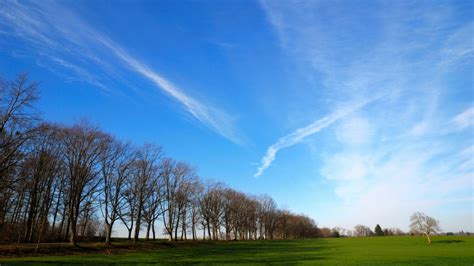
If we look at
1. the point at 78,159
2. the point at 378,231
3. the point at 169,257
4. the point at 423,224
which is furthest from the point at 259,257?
the point at 378,231

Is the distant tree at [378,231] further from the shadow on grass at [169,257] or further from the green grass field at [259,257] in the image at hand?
the shadow on grass at [169,257]

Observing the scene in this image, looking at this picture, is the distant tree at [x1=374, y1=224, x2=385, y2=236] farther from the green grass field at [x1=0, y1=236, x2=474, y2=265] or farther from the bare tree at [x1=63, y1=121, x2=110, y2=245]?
the bare tree at [x1=63, y1=121, x2=110, y2=245]

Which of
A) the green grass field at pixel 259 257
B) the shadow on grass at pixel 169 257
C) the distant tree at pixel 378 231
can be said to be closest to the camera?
the shadow on grass at pixel 169 257

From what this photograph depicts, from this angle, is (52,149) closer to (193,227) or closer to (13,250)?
(13,250)

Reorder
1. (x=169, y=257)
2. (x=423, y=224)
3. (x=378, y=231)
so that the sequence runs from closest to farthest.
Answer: (x=169, y=257) → (x=423, y=224) → (x=378, y=231)

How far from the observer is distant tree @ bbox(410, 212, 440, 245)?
91.5 metres

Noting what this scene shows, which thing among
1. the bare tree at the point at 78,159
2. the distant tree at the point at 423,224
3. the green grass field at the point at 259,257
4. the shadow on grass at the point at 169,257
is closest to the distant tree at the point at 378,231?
the distant tree at the point at 423,224

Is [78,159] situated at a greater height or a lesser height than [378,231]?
greater

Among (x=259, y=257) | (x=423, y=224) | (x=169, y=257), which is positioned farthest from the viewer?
(x=423, y=224)

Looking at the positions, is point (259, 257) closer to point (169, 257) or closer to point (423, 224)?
point (169, 257)

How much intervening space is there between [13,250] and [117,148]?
22.0 metres

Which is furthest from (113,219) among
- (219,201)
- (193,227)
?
(219,201)

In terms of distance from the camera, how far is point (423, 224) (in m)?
93.2

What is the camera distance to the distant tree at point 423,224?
300ft
